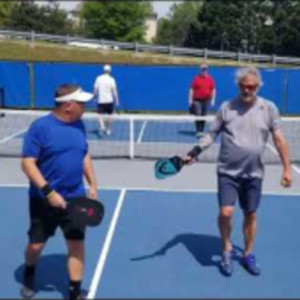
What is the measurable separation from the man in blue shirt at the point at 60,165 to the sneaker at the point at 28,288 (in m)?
0.48

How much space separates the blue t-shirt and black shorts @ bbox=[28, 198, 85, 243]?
114mm

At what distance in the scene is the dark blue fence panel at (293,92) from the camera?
24281 mm

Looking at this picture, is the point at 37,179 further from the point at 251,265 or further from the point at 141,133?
the point at 141,133

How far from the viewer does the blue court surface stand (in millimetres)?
6164

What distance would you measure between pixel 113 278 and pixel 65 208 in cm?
133

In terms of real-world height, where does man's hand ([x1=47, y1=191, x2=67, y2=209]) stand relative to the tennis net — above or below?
above

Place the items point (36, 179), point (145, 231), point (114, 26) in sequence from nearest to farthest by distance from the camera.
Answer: point (36, 179), point (145, 231), point (114, 26)

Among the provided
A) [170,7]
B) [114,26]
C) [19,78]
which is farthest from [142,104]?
[170,7]

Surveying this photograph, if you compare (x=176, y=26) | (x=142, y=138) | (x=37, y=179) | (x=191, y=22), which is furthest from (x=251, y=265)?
(x=176, y=26)

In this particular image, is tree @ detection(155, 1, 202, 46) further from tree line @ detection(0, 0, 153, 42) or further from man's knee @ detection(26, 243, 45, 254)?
man's knee @ detection(26, 243, 45, 254)

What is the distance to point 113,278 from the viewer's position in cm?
640

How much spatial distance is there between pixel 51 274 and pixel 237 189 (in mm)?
1935

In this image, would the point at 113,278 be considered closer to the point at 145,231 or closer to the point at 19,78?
the point at 145,231

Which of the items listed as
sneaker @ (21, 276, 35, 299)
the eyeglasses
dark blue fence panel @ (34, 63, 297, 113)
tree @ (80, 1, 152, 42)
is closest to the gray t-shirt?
the eyeglasses
